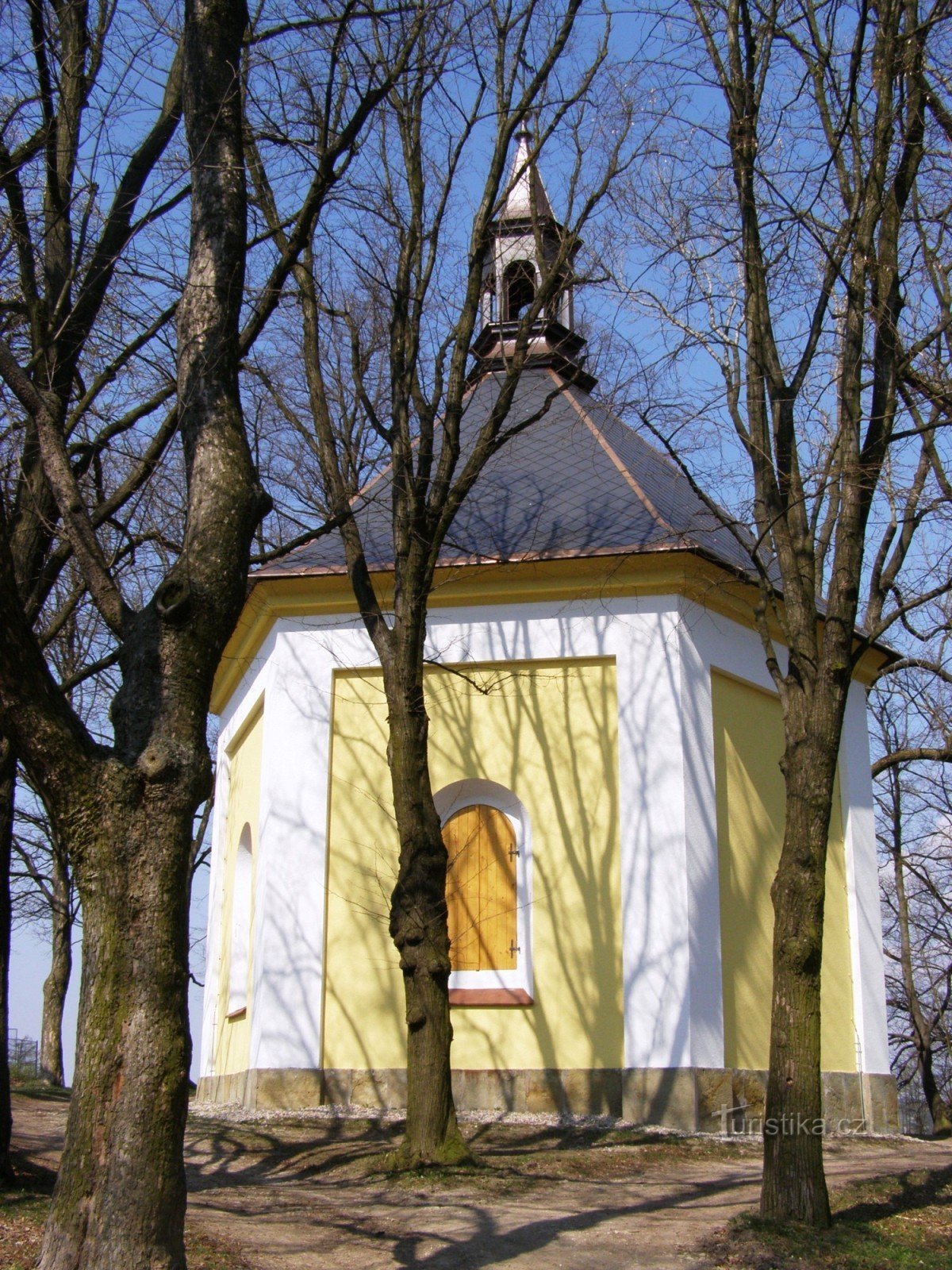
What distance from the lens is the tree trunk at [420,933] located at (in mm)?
8391

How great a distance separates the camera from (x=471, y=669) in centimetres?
1221

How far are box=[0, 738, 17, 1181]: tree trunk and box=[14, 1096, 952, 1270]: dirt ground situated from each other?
1.16 m

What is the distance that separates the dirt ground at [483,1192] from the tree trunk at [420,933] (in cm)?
35

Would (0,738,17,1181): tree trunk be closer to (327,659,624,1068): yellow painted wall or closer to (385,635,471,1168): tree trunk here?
(385,635,471,1168): tree trunk

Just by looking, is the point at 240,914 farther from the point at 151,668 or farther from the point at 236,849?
the point at 151,668

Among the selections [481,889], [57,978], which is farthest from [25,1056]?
[481,889]

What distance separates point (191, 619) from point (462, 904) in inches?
286

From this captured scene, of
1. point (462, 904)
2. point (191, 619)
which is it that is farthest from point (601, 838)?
point (191, 619)

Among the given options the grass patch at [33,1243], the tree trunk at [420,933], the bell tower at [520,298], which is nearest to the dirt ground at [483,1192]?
the grass patch at [33,1243]

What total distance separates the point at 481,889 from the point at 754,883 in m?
2.60

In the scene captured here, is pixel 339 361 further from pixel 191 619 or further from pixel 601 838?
pixel 191 619

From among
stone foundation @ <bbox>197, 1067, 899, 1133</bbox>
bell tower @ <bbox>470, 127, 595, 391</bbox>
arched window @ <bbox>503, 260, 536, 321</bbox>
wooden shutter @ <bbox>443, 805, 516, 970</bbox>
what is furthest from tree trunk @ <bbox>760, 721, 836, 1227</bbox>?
arched window @ <bbox>503, 260, 536, 321</bbox>

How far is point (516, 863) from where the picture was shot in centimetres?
1187

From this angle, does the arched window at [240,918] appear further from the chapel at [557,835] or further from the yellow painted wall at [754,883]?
the yellow painted wall at [754,883]
